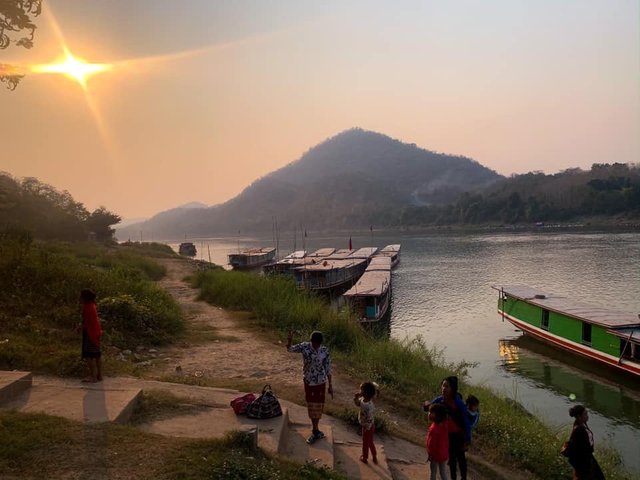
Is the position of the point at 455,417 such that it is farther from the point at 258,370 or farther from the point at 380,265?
the point at 380,265

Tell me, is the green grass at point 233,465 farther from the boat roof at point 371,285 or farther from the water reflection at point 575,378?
the boat roof at point 371,285

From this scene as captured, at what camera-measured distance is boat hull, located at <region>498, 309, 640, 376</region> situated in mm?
18342

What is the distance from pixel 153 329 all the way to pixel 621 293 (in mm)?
32693

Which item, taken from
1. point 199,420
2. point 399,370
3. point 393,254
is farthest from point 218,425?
point 393,254

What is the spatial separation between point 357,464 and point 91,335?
203 inches

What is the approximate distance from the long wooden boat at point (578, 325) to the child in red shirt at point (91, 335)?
1821 cm

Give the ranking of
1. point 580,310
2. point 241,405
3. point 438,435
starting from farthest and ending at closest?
point 580,310, point 241,405, point 438,435

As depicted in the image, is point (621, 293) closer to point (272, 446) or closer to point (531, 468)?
point (531, 468)

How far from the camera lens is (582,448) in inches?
283

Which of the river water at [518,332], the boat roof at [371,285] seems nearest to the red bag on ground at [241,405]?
the river water at [518,332]

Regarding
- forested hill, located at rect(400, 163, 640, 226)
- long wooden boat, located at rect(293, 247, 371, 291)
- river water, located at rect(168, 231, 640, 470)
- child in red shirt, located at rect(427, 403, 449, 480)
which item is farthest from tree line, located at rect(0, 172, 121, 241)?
forested hill, located at rect(400, 163, 640, 226)

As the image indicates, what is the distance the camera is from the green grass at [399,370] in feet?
31.9

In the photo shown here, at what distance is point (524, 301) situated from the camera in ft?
84.5

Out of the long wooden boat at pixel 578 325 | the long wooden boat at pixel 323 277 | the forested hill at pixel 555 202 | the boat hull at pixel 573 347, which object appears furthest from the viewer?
the forested hill at pixel 555 202
